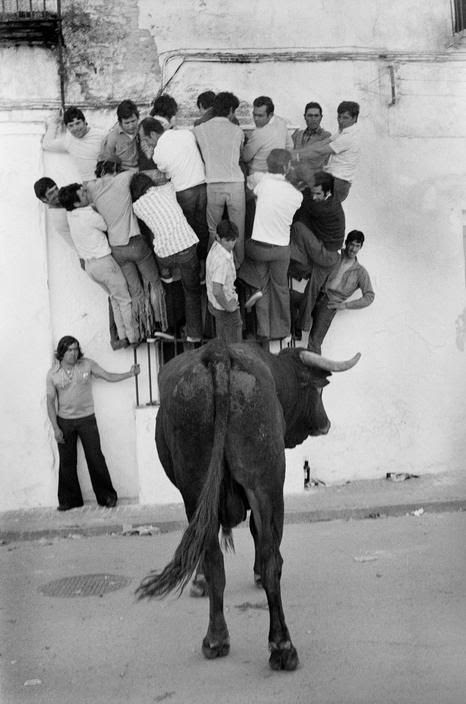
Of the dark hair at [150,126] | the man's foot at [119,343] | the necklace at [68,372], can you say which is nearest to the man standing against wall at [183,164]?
the dark hair at [150,126]

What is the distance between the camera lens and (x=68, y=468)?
986cm

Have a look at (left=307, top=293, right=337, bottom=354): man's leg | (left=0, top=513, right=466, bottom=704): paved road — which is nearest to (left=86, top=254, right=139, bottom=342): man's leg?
(left=307, top=293, right=337, bottom=354): man's leg

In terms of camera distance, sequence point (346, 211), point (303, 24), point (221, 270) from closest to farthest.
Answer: point (221, 270)
point (303, 24)
point (346, 211)

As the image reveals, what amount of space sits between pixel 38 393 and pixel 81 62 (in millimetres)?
2857

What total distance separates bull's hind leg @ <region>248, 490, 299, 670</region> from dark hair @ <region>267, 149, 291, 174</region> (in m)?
4.61

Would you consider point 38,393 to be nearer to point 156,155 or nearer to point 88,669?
point 156,155

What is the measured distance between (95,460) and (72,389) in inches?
25.0

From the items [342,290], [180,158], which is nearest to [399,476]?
[342,290]

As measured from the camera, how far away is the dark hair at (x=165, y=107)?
9.62 meters

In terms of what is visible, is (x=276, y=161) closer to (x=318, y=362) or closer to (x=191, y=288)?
(x=191, y=288)

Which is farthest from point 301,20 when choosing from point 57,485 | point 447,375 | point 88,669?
point 88,669

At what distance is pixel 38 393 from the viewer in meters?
10.0

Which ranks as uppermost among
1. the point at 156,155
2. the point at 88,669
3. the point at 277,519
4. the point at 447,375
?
the point at 156,155

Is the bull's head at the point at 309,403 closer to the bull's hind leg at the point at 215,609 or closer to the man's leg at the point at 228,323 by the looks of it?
the bull's hind leg at the point at 215,609
